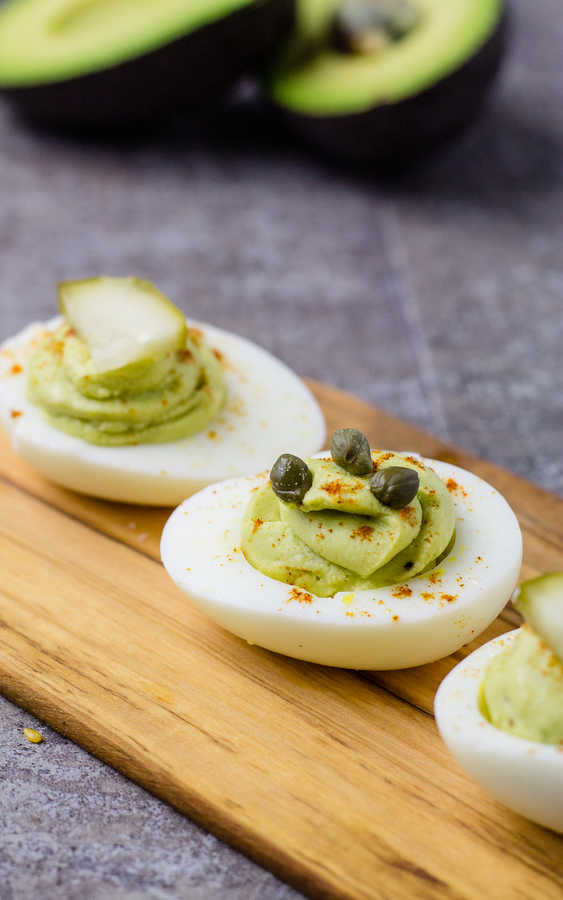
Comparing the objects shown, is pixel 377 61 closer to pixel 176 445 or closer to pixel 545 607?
pixel 176 445

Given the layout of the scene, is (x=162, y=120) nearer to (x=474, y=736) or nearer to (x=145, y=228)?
(x=145, y=228)

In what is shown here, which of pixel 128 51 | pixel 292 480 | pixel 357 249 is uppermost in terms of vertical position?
pixel 128 51

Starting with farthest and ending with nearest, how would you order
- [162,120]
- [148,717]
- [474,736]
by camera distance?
[162,120]
[148,717]
[474,736]

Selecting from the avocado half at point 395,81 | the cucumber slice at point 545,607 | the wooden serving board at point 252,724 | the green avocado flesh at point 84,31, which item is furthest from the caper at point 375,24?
the cucumber slice at point 545,607

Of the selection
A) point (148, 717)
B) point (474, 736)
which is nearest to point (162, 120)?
point (148, 717)

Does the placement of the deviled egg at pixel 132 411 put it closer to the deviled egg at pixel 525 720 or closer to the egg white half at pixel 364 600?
the egg white half at pixel 364 600

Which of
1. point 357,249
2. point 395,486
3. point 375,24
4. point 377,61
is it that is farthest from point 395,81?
point 395,486
